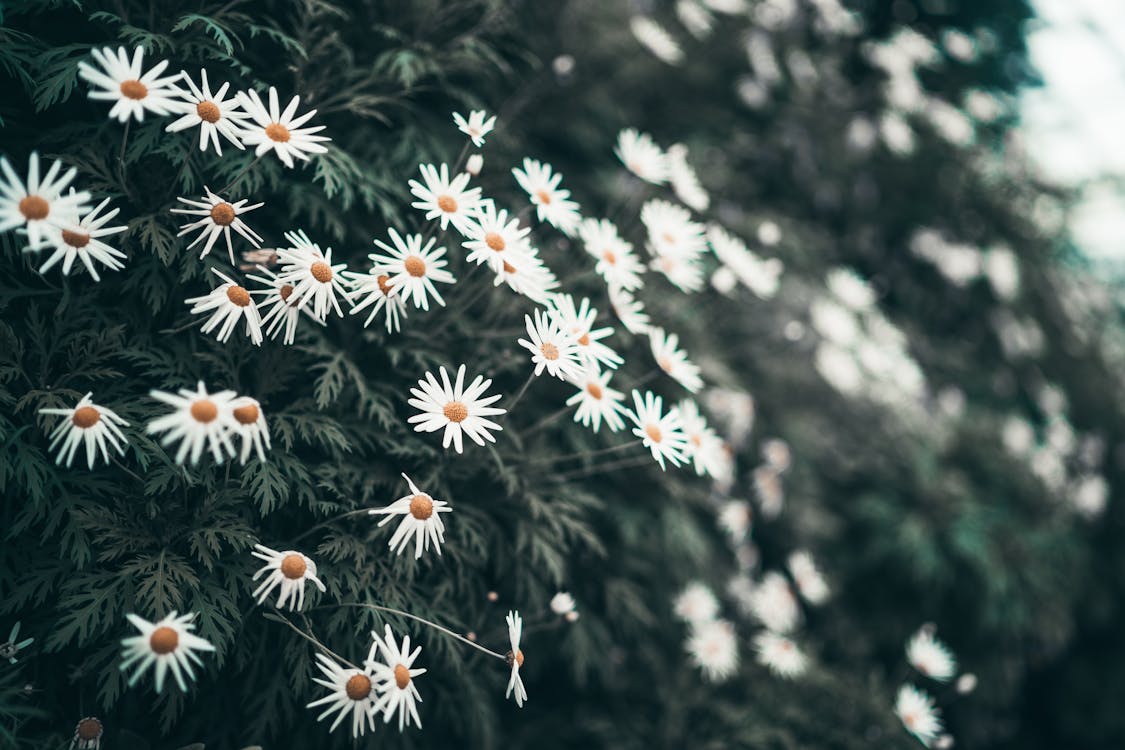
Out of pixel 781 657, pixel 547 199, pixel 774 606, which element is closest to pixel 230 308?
pixel 547 199

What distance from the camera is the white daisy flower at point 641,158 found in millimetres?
2441

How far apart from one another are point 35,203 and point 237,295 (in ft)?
1.28

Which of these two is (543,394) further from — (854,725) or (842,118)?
(842,118)

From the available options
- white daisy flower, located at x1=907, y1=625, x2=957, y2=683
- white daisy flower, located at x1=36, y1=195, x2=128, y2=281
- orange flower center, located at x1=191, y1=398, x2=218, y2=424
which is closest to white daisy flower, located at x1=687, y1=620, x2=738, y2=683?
white daisy flower, located at x1=907, y1=625, x2=957, y2=683

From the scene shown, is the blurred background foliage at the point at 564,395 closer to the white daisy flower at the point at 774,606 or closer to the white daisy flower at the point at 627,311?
the white daisy flower at the point at 774,606

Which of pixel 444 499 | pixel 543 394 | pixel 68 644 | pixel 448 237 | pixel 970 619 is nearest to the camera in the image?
pixel 68 644

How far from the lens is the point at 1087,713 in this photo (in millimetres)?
3984

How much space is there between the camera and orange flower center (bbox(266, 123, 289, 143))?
166cm

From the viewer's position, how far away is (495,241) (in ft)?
5.90

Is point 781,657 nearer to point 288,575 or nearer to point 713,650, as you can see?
point 713,650

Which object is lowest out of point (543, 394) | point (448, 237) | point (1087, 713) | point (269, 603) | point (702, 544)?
point (1087, 713)

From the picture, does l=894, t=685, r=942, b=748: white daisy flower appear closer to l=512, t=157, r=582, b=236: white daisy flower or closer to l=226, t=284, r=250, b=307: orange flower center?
l=512, t=157, r=582, b=236: white daisy flower

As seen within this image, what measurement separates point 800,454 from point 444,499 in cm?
218

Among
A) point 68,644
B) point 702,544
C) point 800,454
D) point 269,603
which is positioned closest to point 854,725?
point 702,544
